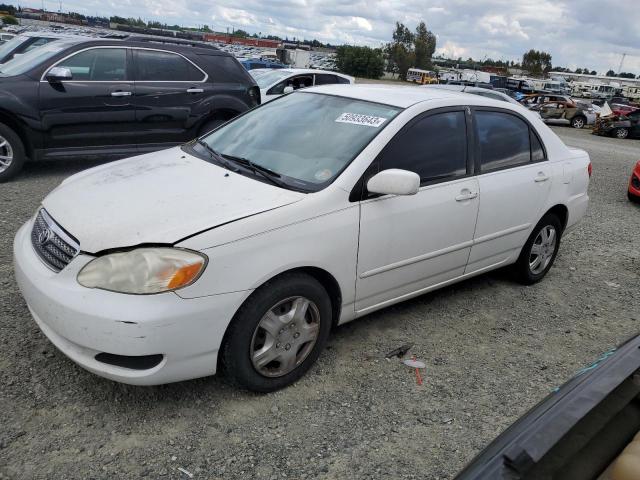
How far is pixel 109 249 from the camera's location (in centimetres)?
250

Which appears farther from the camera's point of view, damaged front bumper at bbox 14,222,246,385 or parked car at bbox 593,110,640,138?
parked car at bbox 593,110,640,138

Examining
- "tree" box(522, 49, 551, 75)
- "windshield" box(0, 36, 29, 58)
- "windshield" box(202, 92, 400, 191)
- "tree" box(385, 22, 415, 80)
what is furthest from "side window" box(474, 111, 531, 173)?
"tree" box(522, 49, 551, 75)

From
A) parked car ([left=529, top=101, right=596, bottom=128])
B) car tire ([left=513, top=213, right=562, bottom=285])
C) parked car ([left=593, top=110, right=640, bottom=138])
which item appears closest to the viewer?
car tire ([left=513, top=213, right=562, bottom=285])

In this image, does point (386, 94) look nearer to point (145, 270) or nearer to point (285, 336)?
point (285, 336)

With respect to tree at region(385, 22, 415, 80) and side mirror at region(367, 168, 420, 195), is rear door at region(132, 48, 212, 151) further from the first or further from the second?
tree at region(385, 22, 415, 80)

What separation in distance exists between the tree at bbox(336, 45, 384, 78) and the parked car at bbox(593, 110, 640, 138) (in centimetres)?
4905

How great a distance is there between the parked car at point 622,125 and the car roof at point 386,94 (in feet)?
66.2

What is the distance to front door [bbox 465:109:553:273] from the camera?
12.8 ft

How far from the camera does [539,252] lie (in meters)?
4.68

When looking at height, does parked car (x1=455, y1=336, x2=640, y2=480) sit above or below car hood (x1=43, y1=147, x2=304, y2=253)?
below

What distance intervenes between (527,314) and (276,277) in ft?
7.99

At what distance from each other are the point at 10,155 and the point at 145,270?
5.06 m

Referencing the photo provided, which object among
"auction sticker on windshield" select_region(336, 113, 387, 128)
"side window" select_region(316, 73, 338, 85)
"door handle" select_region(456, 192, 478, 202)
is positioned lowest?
"door handle" select_region(456, 192, 478, 202)

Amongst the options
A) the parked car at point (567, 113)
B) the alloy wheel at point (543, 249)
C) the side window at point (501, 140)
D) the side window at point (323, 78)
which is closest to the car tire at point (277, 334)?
the side window at point (501, 140)
